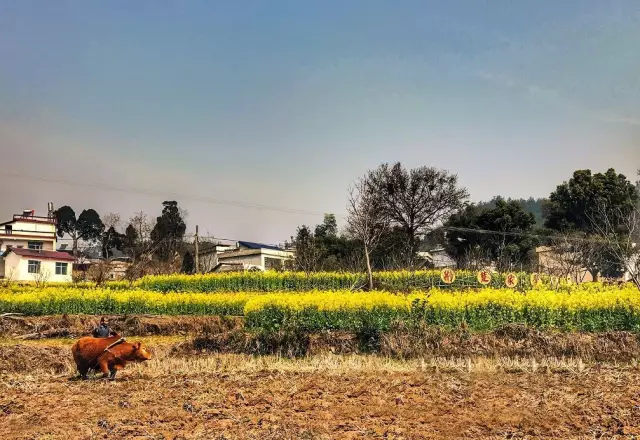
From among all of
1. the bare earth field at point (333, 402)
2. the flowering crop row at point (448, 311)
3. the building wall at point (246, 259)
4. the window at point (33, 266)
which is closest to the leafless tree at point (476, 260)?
the building wall at point (246, 259)

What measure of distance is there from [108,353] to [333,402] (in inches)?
142

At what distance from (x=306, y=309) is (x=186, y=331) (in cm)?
519

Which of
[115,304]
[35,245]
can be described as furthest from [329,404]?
[35,245]

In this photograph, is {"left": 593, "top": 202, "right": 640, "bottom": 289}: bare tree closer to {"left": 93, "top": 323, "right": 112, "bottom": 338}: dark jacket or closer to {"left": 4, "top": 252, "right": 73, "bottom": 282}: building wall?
{"left": 93, "top": 323, "right": 112, "bottom": 338}: dark jacket

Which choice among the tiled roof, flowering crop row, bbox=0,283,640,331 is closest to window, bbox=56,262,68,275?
the tiled roof

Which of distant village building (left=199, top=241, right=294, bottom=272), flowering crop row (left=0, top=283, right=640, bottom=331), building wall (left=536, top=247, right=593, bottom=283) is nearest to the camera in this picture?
flowering crop row (left=0, top=283, right=640, bottom=331)

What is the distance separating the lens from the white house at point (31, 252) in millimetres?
39531

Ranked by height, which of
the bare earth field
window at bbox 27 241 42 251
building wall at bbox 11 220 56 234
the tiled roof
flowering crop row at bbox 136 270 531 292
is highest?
building wall at bbox 11 220 56 234

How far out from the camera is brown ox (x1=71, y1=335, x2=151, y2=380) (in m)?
8.55

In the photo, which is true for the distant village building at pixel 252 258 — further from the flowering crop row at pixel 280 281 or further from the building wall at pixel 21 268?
the flowering crop row at pixel 280 281

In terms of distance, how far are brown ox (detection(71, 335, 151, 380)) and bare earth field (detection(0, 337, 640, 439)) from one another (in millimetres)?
267

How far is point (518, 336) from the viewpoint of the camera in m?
11.3

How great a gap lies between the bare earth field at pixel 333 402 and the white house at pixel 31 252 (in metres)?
29.7

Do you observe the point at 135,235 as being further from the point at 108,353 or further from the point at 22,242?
the point at 108,353
